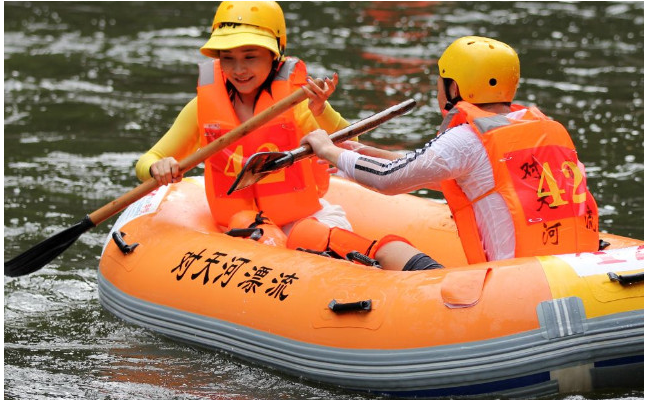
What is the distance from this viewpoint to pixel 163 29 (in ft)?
37.8

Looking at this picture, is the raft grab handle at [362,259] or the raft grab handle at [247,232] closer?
the raft grab handle at [362,259]

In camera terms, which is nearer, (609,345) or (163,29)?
(609,345)

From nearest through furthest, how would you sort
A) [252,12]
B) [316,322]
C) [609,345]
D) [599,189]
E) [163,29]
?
1. [609,345]
2. [316,322]
3. [252,12]
4. [599,189]
5. [163,29]

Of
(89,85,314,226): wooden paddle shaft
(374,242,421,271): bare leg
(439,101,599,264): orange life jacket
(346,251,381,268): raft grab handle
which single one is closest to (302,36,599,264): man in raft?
(439,101,599,264): orange life jacket

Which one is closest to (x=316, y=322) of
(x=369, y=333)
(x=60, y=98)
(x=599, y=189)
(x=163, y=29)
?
(x=369, y=333)

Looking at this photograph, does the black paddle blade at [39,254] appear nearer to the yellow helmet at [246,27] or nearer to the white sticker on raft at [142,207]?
the white sticker on raft at [142,207]

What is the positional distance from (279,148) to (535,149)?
1438 mm

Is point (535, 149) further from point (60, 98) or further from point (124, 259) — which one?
point (60, 98)

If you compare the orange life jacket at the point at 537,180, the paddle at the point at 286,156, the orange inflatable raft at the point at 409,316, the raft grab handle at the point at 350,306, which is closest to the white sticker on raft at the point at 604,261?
the orange inflatable raft at the point at 409,316

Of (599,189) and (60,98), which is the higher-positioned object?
(60,98)

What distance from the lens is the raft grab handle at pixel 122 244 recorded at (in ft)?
17.3

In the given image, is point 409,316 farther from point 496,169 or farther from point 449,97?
point 449,97

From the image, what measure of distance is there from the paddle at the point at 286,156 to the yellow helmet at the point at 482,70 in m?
0.52

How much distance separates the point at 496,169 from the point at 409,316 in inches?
24.6
